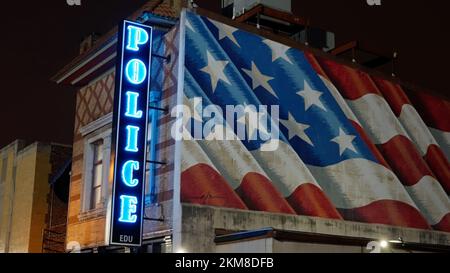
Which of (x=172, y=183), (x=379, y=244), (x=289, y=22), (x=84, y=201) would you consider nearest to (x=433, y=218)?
(x=379, y=244)

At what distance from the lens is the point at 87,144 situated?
2322 cm

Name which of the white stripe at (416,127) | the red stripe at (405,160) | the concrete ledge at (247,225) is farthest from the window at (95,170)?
the white stripe at (416,127)

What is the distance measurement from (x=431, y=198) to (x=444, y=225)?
1.09 meters

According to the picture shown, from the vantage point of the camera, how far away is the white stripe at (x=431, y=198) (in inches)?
942

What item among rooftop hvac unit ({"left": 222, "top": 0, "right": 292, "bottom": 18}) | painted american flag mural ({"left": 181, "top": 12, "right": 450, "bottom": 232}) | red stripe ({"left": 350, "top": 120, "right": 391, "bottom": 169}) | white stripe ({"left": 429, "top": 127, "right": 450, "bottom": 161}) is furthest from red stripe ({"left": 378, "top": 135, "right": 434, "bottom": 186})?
rooftop hvac unit ({"left": 222, "top": 0, "right": 292, "bottom": 18})

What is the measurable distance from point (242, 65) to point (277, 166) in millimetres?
3162

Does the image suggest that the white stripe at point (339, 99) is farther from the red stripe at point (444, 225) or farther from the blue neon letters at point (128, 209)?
the blue neon letters at point (128, 209)

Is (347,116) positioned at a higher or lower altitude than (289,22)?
lower

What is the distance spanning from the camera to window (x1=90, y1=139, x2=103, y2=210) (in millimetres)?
22547

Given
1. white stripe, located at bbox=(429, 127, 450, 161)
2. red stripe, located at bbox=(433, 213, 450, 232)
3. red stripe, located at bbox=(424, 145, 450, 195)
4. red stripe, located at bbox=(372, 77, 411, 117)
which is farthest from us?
white stripe, located at bbox=(429, 127, 450, 161)

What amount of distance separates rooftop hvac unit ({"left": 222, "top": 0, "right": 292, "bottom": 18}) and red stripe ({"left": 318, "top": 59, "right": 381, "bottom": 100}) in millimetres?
2793

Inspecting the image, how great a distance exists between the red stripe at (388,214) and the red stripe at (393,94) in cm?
356

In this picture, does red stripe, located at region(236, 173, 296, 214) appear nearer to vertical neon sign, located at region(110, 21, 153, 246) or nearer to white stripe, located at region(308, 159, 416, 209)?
white stripe, located at region(308, 159, 416, 209)
